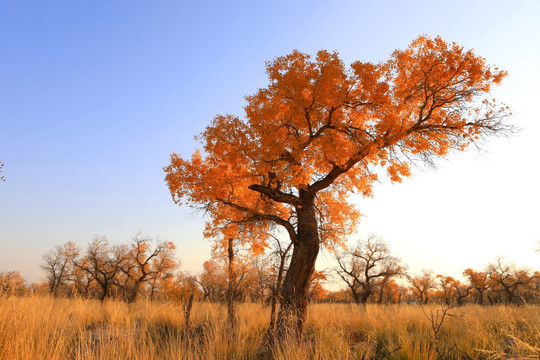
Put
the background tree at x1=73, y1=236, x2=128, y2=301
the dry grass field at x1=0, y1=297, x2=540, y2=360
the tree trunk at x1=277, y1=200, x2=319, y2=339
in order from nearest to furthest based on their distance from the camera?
the dry grass field at x1=0, y1=297, x2=540, y2=360, the tree trunk at x1=277, y1=200, x2=319, y2=339, the background tree at x1=73, y1=236, x2=128, y2=301

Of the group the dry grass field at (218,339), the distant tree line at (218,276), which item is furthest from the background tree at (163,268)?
the dry grass field at (218,339)

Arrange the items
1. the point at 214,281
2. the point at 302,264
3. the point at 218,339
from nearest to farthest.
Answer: the point at 218,339 < the point at 302,264 < the point at 214,281

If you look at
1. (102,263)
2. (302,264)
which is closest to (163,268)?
(102,263)

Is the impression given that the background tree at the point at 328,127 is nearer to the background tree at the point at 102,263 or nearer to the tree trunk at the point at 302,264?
the tree trunk at the point at 302,264

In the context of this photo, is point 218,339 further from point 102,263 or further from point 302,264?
point 102,263

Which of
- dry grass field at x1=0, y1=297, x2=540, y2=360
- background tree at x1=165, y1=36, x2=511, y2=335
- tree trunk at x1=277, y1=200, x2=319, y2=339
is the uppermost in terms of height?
background tree at x1=165, y1=36, x2=511, y2=335

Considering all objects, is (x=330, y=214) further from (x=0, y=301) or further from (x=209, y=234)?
(x=0, y=301)

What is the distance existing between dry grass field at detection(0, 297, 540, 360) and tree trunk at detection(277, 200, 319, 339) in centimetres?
150

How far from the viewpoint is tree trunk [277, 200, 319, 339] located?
10031mm

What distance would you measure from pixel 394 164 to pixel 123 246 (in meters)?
40.0

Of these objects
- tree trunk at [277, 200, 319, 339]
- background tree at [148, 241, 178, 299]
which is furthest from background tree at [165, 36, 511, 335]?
background tree at [148, 241, 178, 299]

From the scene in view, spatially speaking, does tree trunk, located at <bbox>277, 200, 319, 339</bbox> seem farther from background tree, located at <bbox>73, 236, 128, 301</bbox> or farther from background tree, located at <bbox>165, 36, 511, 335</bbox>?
background tree, located at <bbox>73, 236, 128, 301</bbox>

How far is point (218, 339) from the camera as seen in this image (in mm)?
6402

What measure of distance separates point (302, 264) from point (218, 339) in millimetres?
4634
